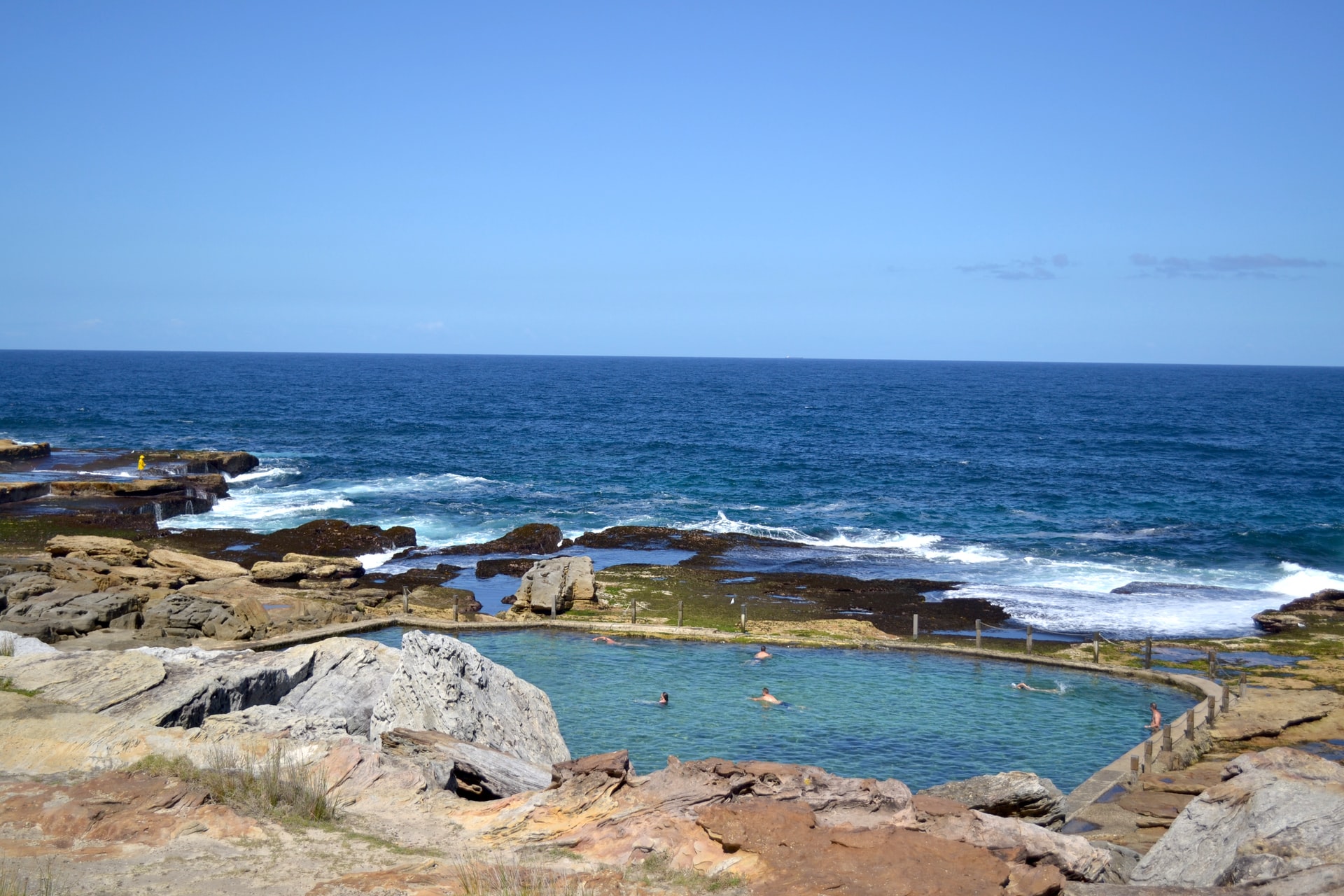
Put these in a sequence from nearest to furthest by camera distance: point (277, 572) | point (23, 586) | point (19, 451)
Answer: point (23, 586) < point (277, 572) < point (19, 451)

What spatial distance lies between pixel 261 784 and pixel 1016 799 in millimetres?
11272

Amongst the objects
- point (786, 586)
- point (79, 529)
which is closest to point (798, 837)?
point (786, 586)

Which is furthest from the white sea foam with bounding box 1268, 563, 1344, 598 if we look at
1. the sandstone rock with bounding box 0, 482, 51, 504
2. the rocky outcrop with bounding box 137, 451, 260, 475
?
the sandstone rock with bounding box 0, 482, 51, 504

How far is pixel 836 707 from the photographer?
26.7m

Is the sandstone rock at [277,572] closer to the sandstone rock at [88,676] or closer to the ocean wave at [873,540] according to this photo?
the sandstone rock at [88,676]

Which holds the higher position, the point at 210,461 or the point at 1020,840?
the point at 1020,840

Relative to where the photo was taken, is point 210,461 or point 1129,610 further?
point 210,461

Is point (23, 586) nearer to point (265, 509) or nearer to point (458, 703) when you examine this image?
point (458, 703)

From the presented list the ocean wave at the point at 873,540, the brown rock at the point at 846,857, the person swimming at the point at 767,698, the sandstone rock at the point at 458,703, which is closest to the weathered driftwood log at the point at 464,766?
the sandstone rock at the point at 458,703

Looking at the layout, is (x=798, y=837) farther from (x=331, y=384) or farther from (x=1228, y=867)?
(x=331, y=384)

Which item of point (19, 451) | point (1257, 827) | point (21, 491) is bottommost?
point (21, 491)

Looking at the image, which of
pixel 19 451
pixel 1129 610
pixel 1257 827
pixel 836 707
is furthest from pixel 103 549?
pixel 1257 827

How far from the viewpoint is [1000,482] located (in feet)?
234

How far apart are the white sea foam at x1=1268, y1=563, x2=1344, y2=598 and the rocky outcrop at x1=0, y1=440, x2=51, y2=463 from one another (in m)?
74.6
